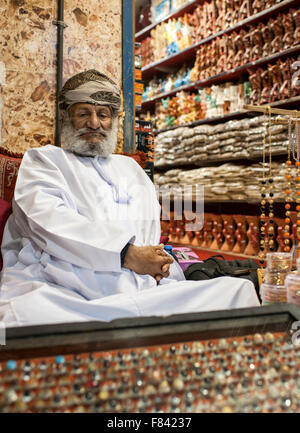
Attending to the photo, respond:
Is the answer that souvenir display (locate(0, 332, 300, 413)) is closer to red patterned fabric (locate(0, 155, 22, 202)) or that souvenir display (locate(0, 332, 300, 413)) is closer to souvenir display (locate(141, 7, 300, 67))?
red patterned fabric (locate(0, 155, 22, 202))

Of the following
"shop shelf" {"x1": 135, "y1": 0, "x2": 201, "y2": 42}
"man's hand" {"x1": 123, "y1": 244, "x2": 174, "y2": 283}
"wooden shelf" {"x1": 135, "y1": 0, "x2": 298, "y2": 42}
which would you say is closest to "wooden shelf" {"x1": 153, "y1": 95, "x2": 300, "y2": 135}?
"wooden shelf" {"x1": 135, "y1": 0, "x2": 298, "y2": 42}

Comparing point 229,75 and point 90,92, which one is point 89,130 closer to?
point 90,92

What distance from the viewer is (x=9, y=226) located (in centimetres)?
174

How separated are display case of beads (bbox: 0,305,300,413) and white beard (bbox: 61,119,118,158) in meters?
1.43

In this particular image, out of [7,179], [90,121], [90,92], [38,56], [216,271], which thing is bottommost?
[216,271]

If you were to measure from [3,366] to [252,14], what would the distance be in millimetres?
Answer: 4383

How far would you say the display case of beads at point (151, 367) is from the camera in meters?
0.59

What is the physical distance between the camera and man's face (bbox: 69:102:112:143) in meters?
2.00

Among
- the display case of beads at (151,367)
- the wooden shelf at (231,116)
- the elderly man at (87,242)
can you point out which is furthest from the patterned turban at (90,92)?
the wooden shelf at (231,116)

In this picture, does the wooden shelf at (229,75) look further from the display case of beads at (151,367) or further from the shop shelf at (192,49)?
the display case of beads at (151,367)

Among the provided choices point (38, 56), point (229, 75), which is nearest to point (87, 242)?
point (38, 56)

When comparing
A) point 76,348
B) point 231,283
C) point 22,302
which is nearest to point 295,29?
point 231,283

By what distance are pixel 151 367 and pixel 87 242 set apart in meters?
0.86

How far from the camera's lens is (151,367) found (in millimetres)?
640
